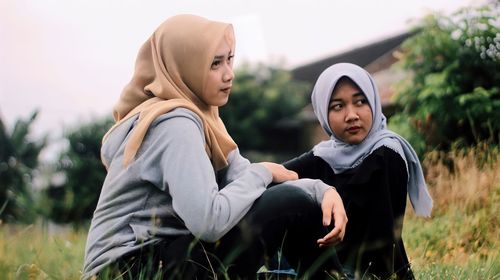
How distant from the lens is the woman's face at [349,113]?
124 inches

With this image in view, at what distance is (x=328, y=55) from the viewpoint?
26812 mm

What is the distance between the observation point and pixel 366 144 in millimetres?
3131

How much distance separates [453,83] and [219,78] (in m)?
4.05

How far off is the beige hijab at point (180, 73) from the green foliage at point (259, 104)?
18.9 m

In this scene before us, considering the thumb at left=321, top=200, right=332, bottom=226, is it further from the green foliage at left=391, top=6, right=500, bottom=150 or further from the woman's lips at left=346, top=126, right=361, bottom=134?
the green foliage at left=391, top=6, right=500, bottom=150

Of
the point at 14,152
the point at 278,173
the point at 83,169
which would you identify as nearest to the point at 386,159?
the point at 278,173

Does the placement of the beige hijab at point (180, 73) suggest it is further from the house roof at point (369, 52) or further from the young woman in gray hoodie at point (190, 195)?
the house roof at point (369, 52)

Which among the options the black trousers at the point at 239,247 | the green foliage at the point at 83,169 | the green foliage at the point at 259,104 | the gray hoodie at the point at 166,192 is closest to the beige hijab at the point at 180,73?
the gray hoodie at the point at 166,192

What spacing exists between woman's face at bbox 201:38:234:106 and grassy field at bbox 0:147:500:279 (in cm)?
83

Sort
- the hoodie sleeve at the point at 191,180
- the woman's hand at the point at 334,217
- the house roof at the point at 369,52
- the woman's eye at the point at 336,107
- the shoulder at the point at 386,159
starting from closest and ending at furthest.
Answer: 1. the hoodie sleeve at the point at 191,180
2. the woman's hand at the point at 334,217
3. the shoulder at the point at 386,159
4. the woman's eye at the point at 336,107
5. the house roof at the point at 369,52

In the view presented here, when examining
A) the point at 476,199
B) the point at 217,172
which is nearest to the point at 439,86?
the point at 476,199

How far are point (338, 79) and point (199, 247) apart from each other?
1294 mm

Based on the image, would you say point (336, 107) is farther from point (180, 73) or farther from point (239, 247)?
point (239, 247)

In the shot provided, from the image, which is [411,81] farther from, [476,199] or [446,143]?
[476,199]
